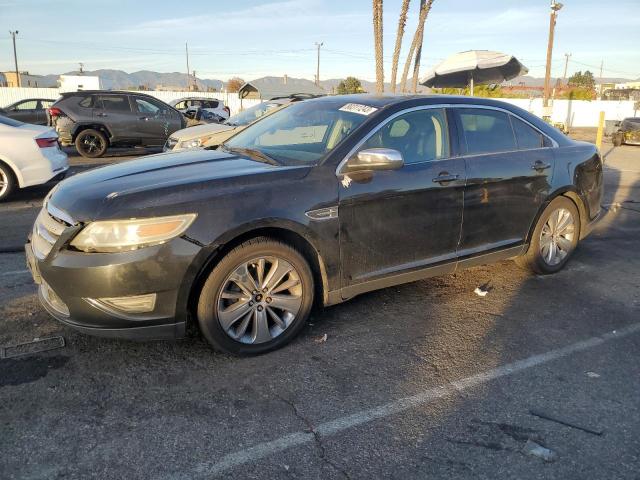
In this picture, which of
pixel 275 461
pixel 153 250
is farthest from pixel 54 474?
pixel 153 250

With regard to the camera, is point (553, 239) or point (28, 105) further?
point (28, 105)

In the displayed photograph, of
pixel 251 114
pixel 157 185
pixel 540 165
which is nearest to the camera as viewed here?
pixel 157 185

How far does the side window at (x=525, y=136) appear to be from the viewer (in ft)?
15.5

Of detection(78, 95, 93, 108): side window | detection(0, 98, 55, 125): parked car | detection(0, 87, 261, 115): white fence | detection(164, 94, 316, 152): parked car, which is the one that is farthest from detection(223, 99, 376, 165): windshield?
detection(0, 87, 261, 115): white fence

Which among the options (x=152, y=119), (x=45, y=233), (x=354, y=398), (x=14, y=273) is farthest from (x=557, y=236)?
(x=152, y=119)

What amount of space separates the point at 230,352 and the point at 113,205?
44.8 inches

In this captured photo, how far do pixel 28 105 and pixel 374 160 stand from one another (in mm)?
19642

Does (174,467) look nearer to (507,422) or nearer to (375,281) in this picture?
→ (507,422)

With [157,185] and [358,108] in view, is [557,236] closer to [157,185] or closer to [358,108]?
[358,108]

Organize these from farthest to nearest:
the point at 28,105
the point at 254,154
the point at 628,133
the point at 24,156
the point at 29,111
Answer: the point at 628,133 → the point at 28,105 → the point at 29,111 → the point at 24,156 → the point at 254,154

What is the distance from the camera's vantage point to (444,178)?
404 cm

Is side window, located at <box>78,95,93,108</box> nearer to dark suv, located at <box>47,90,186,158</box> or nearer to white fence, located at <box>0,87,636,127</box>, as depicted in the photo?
dark suv, located at <box>47,90,186,158</box>

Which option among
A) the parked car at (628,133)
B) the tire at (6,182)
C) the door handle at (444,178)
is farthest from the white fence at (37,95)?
the door handle at (444,178)

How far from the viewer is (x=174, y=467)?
242cm
